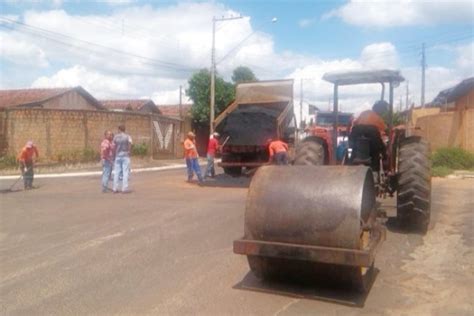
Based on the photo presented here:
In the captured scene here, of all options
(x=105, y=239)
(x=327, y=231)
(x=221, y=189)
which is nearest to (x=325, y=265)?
(x=327, y=231)

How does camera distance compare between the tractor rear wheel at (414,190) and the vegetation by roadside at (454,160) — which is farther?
the vegetation by roadside at (454,160)

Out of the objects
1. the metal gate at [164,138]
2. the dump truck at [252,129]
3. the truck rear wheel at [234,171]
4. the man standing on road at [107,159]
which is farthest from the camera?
the metal gate at [164,138]

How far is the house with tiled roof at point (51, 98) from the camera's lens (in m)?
33.0

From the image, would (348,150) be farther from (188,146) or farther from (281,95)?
(281,95)

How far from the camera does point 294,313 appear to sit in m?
4.38

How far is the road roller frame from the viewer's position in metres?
4.37

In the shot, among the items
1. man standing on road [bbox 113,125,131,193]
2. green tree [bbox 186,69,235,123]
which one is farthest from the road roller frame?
green tree [bbox 186,69,235,123]

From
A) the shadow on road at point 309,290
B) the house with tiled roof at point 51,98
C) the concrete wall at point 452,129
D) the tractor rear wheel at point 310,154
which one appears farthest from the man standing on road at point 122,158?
the house with tiled roof at point 51,98

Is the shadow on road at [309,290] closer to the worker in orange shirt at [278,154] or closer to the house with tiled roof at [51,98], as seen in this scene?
Result: the worker in orange shirt at [278,154]

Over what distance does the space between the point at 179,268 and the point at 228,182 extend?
29.9ft

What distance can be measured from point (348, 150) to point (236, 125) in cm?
735

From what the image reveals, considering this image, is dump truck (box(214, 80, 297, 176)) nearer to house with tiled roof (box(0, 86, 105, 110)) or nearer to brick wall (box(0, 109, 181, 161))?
brick wall (box(0, 109, 181, 161))

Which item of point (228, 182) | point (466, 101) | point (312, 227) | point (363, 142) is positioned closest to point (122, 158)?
point (228, 182)

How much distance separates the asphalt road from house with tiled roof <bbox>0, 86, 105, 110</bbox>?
25042 mm
